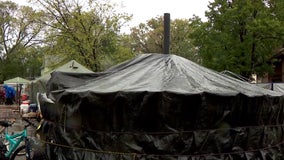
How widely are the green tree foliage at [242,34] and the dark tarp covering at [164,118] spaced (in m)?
15.5

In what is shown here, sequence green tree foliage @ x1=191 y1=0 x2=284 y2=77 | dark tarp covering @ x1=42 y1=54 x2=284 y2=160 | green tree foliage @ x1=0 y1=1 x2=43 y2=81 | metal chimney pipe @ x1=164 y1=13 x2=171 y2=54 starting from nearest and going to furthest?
1. dark tarp covering @ x1=42 y1=54 x2=284 y2=160
2. metal chimney pipe @ x1=164 y1=13 x2=171 y2=54
3. green tree foliage @ x1=191 y1=0 x2=284 y2=77
4. green tree foliage @ x1=0 y1=1 x2=43 y2=81

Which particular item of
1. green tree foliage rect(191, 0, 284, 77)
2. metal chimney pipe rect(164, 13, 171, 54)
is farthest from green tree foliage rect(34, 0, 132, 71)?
metal chimney pipe rect(164, 13, 171, 54)

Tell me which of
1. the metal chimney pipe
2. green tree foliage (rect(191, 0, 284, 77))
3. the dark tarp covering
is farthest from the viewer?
green tree foliage (rect(191, 0, 284, 77))

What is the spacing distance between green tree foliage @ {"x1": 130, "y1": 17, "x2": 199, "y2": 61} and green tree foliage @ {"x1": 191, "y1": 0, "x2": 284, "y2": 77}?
26.2m

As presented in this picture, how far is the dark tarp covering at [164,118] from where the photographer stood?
544 centimetres

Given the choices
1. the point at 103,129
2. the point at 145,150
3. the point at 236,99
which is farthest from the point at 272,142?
the point at 103,129

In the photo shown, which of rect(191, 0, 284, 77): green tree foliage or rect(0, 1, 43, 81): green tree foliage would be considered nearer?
rect(191, 0, 284, 77): green tree foliage

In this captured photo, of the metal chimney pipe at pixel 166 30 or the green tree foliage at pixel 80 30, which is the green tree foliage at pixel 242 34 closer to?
the green tree foliage at pixel 80 30

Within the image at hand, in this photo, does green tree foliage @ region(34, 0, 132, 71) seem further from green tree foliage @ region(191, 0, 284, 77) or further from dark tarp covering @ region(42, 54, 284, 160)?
dark tarp covering @ region(42, 54, 284, 160)

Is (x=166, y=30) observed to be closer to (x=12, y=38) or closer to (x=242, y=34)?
(x=242, y=34)

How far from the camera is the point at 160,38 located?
52438 mm

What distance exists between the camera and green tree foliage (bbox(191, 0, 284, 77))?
21.1 meters

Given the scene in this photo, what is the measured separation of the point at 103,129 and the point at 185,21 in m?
48.2

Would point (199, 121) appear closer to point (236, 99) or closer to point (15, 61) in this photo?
point (236, 99)
